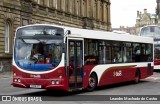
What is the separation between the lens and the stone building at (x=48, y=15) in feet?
138

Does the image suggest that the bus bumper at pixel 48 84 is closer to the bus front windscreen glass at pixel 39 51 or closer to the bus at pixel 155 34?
the bus front windscreen glass at pixel 39 51

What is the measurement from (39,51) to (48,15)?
3736 centimetres

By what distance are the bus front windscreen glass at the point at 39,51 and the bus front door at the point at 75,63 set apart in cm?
59

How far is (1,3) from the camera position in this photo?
4134 cm

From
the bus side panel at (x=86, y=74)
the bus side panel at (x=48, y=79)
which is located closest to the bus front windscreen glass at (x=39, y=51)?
the bus side panel at (x=48, y=79)

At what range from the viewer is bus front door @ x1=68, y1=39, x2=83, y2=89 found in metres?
16.4

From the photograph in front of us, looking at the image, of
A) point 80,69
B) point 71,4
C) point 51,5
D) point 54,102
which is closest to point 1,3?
point 51,5

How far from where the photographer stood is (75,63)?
16.8 m

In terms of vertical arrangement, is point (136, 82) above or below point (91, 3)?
below

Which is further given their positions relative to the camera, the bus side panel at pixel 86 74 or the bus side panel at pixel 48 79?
the bus side panel at pixel 86 74

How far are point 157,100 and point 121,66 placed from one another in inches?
237

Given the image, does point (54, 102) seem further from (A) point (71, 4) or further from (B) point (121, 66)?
(A) point (71, 4)

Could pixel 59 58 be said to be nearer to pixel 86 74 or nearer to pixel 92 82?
pixel 86 74

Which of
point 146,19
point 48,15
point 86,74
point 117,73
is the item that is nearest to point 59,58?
point 86,74
